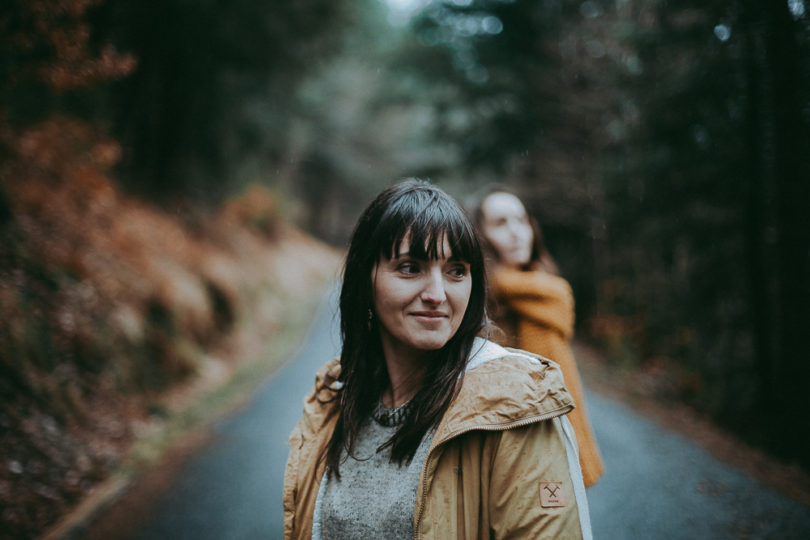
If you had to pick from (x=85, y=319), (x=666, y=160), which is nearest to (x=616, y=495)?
(x=666, y=160)

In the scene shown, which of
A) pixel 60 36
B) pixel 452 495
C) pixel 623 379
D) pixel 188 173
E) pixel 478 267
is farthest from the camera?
pixel 188 173

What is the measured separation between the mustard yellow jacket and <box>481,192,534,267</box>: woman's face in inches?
49.8

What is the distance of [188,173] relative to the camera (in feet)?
36.8

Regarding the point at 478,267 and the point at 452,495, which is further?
the point at 478,267

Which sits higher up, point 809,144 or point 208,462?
point 809,144

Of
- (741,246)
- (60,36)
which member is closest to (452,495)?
(60,36)

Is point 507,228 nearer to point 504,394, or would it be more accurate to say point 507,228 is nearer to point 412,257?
point 412,257

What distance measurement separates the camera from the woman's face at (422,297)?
1.47 meters

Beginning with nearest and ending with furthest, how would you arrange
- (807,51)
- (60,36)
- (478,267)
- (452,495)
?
(452,495) → (478,267) → (60,36) → (807,51)

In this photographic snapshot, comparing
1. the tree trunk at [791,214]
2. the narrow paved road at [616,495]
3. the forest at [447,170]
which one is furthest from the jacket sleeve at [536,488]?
the tree trunk at [791,214]

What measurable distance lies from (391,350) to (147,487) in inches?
162

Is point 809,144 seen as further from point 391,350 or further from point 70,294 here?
point 70,294

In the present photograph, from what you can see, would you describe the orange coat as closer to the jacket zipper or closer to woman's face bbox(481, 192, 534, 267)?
woman's face bbox(481, 192, 534, 267)

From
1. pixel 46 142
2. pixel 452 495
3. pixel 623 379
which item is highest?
pixel 46 142
